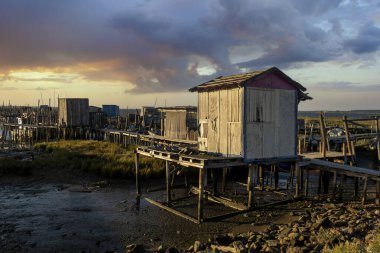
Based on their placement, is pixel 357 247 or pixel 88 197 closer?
pixel 357 247

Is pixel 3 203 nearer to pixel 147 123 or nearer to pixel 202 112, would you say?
pixel 202 112

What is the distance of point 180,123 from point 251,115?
15462 mm

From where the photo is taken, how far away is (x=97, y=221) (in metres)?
17.2

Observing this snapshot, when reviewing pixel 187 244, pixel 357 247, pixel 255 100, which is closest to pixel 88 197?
pixel 187 244

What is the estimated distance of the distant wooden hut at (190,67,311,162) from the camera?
682 inches

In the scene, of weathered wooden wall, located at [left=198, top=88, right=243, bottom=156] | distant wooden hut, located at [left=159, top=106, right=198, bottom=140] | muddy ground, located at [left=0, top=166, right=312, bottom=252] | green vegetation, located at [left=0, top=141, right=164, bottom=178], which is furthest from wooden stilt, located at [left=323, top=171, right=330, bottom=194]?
distant wooden hut, located at [left=159, top=106, right=198, bottom=140]

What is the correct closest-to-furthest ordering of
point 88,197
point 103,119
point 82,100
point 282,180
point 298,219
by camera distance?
point 298,219 → point 88,197 → point 282,180 → point 82,100 → point 103,119

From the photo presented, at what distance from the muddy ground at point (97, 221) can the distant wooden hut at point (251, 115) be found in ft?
10.2

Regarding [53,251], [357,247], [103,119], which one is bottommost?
[53,251]

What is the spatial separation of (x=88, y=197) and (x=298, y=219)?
455 inches

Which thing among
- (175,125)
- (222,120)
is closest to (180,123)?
(175,125)

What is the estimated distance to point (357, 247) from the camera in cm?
915

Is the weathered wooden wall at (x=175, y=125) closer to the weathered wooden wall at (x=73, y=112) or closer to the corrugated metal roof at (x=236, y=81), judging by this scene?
the corrugated metal roof at (x=236, y=81)

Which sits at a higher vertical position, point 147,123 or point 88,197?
point 147,123
